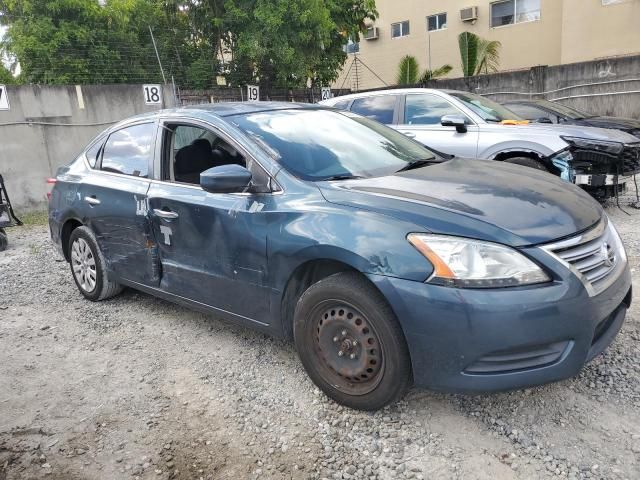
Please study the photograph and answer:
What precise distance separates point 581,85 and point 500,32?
7.23 metres

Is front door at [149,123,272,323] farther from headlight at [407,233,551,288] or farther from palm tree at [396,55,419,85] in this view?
palm tree at [396,55,419,85]

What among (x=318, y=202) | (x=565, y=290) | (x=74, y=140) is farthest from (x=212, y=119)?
(x=74, y=140)

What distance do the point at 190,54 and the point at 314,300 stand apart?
38.6ft

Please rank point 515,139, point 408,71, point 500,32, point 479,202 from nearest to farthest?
point 479,202
point 515,139
point 500,32
point 408,71

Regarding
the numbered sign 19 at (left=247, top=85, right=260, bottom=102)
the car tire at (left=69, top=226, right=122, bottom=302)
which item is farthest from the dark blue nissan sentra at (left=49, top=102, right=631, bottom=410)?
the numbered sign 19 at (left=247, top=85, right=260, bottom=102)

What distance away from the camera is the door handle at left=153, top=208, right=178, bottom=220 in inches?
144

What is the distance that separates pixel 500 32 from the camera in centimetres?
2055

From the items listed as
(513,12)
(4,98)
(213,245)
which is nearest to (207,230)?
(213,245)

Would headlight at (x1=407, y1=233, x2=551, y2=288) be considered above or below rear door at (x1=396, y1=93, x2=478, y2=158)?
below

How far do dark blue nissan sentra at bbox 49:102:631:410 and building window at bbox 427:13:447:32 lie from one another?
19885 mm

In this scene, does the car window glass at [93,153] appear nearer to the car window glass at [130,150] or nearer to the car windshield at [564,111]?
the car window glass at [130,150]

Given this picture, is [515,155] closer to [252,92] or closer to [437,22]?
[252,92]

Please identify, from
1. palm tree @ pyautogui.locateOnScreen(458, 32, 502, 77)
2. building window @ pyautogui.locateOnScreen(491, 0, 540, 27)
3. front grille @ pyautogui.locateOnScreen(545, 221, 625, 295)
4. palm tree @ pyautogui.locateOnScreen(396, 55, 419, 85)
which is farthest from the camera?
palm tree @ pyautogui.locateOnScreen(396, 55, 419, 85)

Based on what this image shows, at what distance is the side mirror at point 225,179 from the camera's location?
10.0ft
